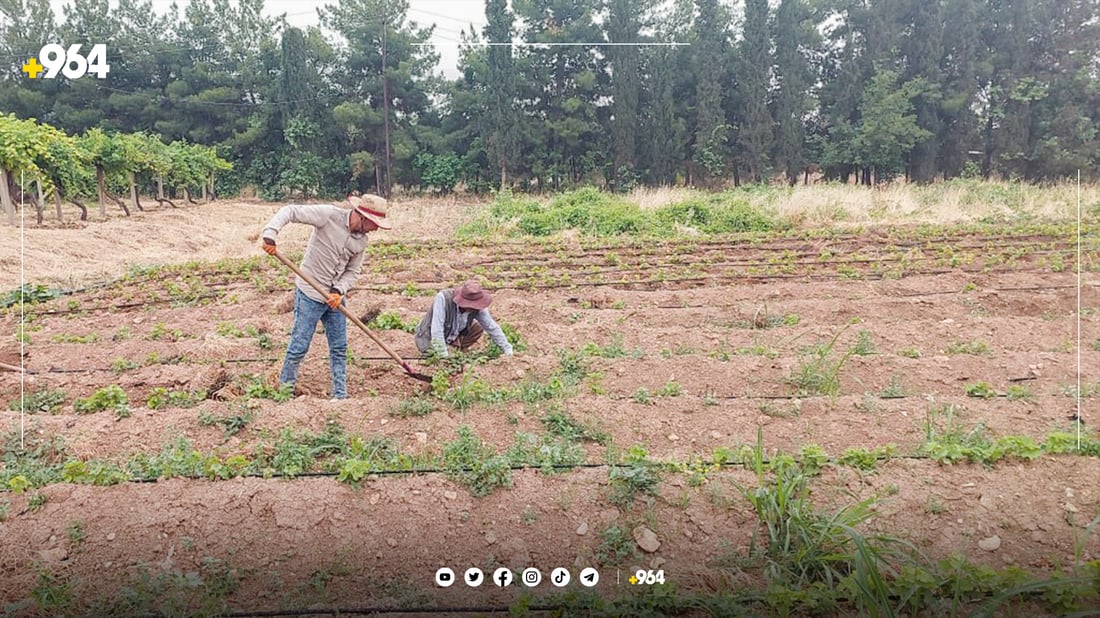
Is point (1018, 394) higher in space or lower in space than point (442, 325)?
lower

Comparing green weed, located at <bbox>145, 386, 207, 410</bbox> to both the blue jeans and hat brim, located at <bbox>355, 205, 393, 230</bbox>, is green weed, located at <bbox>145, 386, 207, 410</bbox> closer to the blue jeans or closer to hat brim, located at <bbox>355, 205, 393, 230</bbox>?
the blue jeans

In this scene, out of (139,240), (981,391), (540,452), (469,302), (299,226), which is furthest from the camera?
(299,226)

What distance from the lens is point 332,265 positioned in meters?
4.89

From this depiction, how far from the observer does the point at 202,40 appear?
1134 inches

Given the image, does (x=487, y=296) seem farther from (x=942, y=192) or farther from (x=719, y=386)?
(x=942, y=192)

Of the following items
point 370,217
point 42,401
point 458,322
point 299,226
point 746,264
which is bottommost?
point 42,401

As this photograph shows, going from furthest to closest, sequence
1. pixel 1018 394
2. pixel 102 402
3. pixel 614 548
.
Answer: pixel 102 402, pixel 1018 394, pixel 614 548

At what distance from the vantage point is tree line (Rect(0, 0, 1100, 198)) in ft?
84.0

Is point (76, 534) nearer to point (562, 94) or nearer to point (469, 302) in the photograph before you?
point (469, 302)

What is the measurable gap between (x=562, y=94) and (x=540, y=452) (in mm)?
28186

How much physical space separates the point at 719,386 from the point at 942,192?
1832 centimetres

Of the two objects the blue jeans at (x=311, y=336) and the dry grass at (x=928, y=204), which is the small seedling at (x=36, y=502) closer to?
the blue jeans at (x=311, y=336)

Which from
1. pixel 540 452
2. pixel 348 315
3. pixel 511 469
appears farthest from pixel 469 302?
pixel 511 469

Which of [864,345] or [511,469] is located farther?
[864,345]
